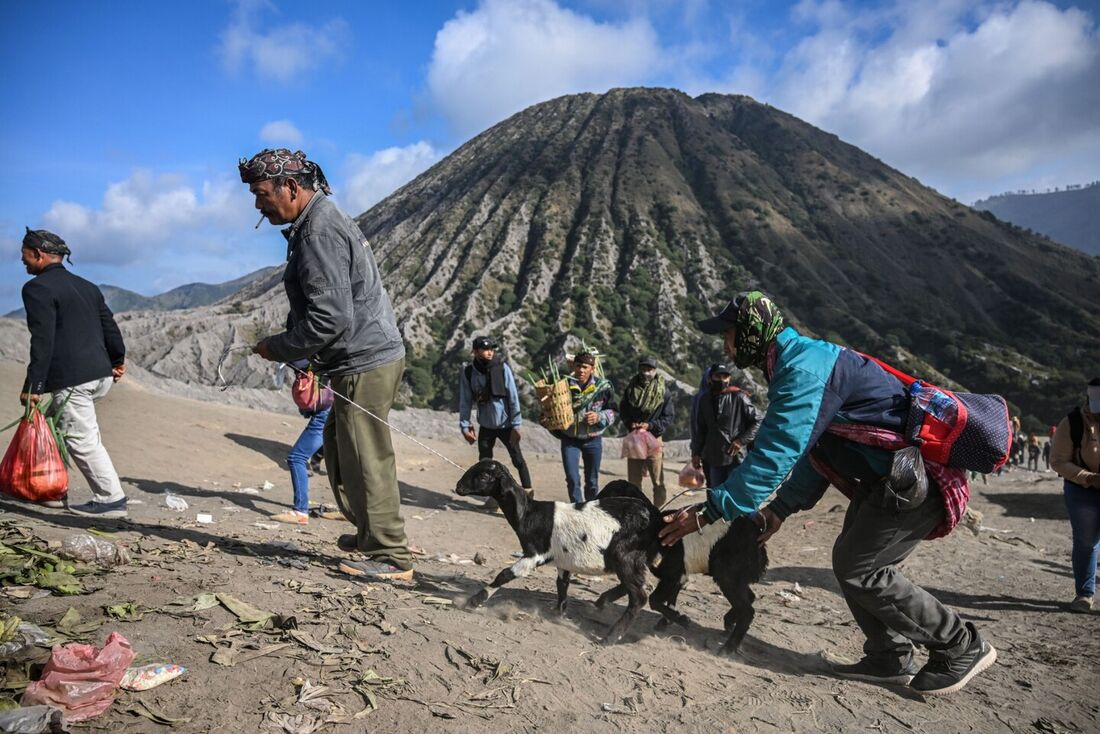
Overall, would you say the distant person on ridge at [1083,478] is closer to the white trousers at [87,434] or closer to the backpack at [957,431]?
the backpack at [957,431]

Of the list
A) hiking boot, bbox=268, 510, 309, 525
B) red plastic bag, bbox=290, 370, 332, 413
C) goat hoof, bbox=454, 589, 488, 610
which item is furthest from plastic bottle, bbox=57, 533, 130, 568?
red plastic bag, bbox=290, 370, 332, 413

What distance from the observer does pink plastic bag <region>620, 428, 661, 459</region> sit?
808cm

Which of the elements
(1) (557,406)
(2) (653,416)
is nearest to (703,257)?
(2) (653,416)

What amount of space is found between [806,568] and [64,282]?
23.1 feet

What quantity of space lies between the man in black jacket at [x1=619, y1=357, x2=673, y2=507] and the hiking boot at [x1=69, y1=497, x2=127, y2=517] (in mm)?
5151

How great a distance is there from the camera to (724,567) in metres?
4.22

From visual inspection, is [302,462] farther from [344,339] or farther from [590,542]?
[590,542]

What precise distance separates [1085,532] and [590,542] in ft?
14.2

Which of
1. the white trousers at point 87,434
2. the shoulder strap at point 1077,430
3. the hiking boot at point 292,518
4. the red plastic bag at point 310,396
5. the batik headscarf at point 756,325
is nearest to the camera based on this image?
the batik headscarf at point 756,325

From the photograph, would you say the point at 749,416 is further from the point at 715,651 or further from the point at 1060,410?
the point at 1060,410

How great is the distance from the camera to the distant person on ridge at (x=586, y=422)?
315 inches

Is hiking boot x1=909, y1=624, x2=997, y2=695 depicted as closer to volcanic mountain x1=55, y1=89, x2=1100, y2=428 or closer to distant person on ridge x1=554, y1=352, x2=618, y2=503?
→ distant person on ridge x1=554, y1=352, x2=618, y2=503

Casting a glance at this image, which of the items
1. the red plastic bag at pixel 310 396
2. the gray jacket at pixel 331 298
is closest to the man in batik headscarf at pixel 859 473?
the gray jacket at pixel 331 298

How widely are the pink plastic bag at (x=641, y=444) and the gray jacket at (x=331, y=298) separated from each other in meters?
4.24
